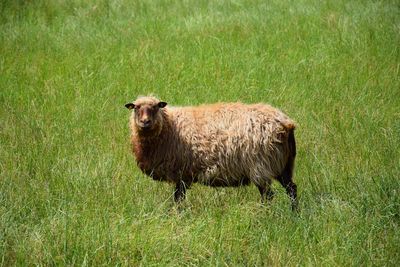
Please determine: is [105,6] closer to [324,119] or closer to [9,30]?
[9,30]

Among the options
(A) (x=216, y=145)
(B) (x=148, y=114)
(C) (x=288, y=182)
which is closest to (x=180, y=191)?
(A) (x=216, y=145)

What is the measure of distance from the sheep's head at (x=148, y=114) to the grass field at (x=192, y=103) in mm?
537

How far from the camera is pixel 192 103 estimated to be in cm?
813

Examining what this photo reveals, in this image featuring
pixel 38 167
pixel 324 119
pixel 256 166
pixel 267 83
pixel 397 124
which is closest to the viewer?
pixel 256 166

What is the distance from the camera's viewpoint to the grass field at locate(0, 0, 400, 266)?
14.7 ft

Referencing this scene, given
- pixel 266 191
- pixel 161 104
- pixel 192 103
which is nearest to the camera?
pixel 266 191

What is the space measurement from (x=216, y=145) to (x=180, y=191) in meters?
0.55

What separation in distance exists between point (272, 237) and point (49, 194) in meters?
1.99

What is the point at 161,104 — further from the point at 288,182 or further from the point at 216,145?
the point at 288,182

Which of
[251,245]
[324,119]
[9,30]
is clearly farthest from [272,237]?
[9,30]

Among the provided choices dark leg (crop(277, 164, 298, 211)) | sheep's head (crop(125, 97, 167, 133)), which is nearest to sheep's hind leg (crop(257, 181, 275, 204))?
dark leg (crop(277, 164, 298, 211))

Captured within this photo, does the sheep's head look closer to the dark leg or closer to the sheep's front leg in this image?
the sheep's front leg

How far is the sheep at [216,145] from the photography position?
555cm

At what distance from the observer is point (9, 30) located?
11.1m
